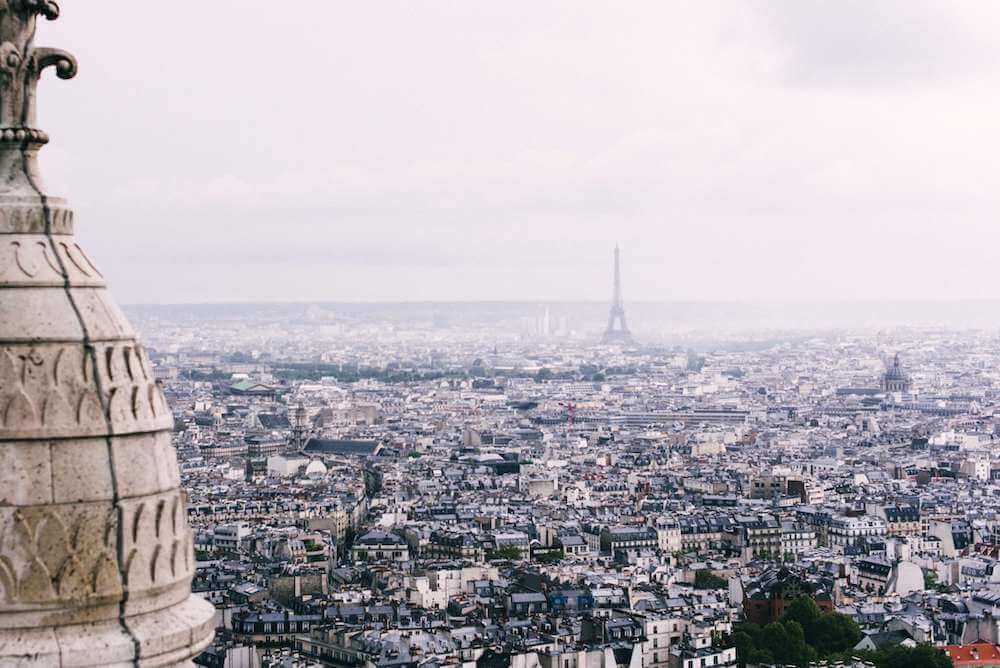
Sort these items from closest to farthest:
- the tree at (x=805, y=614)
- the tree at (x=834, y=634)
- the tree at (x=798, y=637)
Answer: the tree at (x=798, y=637) → the tree at (x=834, y=634) → the tree at (x=805, y=614)

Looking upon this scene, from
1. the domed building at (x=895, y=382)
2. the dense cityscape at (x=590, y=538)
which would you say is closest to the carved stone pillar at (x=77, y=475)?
the dense cityscape at (x=590, y=538)

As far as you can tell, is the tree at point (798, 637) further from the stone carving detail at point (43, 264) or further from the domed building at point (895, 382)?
the domed building at point (895, 382)

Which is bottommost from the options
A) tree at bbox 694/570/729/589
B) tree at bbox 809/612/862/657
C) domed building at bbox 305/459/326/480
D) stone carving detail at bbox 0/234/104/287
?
domed building at bbox 305/459/326/480

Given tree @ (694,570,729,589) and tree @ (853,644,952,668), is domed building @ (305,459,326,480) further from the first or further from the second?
tree @ (853,644,952,668)

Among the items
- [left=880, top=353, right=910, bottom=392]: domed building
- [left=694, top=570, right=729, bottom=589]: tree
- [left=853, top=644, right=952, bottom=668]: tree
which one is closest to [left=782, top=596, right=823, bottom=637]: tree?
[left=853, top=644, right=952, bottom=668]: tree

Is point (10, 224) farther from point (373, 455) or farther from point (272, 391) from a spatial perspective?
point (272, 391)

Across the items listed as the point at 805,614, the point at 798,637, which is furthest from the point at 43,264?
the point at 805,614

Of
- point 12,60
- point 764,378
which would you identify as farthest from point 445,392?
point 12,60
